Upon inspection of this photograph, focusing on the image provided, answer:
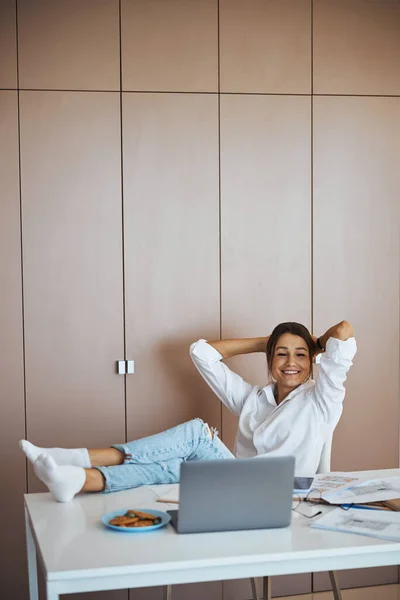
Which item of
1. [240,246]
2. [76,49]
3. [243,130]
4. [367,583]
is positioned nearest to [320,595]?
[367,583]

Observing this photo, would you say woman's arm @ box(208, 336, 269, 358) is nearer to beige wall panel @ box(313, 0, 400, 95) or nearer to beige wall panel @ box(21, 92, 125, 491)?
beige wall panel @ box(21, 92, 125, 491)

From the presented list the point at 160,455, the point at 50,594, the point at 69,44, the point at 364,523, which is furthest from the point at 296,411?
the point at 69,44

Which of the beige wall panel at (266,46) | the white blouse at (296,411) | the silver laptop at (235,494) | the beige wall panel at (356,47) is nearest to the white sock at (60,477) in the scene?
the silver laptop at (235,494)

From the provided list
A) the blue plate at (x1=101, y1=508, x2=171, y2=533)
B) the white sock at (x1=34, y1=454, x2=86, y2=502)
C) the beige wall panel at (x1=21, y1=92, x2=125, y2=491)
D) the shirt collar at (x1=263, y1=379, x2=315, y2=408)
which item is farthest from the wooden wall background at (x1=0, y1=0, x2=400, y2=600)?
the blue plate at (x1=101, y1=508, x2=171, y2=533)

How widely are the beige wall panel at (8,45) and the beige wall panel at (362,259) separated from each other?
1.47 m

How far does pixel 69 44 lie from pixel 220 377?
1.69 metres

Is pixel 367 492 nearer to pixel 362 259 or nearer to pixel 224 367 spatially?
pixel 224 367

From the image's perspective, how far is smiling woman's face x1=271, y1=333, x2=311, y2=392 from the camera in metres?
3.09

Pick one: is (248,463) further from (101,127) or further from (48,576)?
(101,127)

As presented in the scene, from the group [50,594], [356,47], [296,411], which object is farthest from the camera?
[356,47]

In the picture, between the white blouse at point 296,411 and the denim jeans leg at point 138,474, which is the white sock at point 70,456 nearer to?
the denim jeans leg at point 138,474

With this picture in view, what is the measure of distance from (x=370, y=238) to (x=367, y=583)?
1749 millimetres

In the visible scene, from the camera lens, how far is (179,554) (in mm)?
1680

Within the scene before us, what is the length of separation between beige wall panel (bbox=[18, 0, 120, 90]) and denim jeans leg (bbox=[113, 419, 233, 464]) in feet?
5.87
